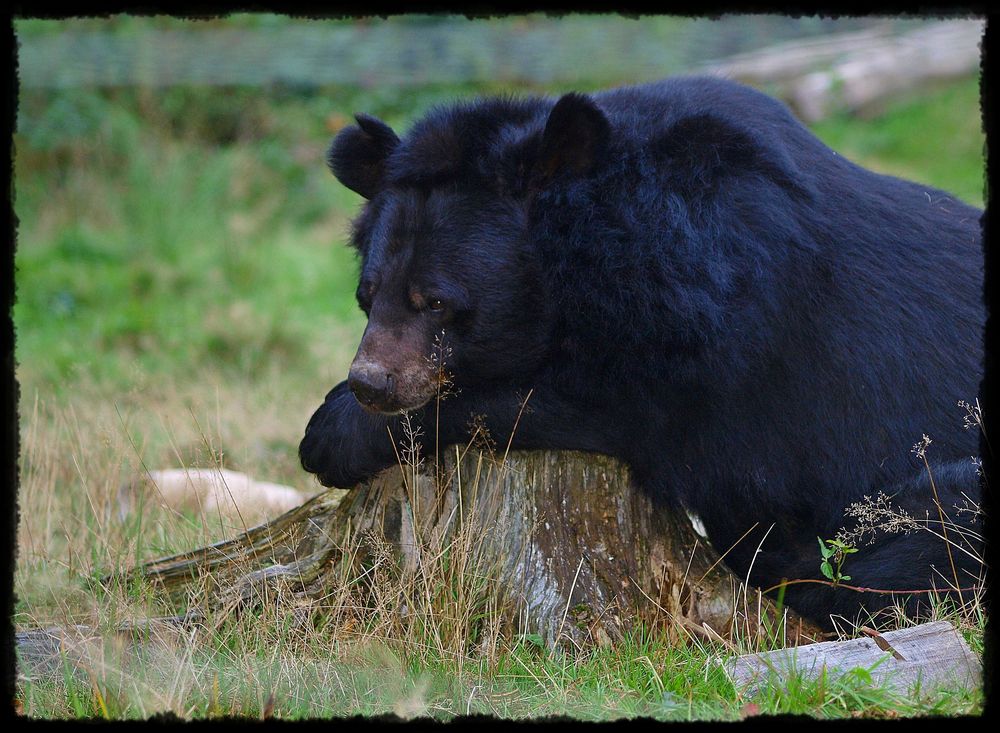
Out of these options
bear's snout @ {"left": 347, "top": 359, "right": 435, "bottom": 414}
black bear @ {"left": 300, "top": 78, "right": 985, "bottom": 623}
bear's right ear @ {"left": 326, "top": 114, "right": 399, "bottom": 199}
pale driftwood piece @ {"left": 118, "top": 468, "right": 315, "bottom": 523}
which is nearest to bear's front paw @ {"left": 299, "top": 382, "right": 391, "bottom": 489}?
black bear @ {"left": 300, "top": 78, "right": 985, "bottom": 623}

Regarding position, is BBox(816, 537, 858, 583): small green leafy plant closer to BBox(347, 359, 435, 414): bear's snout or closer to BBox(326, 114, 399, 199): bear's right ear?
BBox(347, 359, 435, 414): bear's snout

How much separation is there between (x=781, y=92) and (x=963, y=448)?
9944mm

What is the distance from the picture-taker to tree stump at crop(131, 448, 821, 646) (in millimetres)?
3857

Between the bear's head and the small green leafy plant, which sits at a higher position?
the bear's head

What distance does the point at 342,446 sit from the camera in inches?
162

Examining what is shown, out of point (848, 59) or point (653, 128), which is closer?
point (653, 128)

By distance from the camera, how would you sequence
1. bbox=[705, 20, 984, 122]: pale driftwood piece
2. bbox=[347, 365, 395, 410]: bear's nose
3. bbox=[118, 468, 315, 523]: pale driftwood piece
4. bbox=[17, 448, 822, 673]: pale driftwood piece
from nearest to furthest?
1. bbox=[347, 365, 395, 410]: bear's nose
2. bbox=[17, 448, 822, 673]: pale driftwood piece
3. bbox=[118, 468, 315, 523]: pale driftwood piece
4. bbox=[705, 20, 984, 122]: pale driftwood piece

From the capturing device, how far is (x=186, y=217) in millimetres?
11281

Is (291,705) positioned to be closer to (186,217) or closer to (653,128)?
(653,128)

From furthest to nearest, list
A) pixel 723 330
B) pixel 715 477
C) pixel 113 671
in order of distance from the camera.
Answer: pixel 715 477
pixel 723 330
pixel 113 671

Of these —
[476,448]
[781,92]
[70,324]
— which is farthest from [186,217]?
[476,448]

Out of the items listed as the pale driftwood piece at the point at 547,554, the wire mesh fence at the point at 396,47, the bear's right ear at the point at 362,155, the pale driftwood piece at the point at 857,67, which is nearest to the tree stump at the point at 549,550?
the pale driftwood piece at the point at 547,554

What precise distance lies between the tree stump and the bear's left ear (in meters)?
0.99

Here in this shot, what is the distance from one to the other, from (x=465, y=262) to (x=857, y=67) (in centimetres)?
1129
